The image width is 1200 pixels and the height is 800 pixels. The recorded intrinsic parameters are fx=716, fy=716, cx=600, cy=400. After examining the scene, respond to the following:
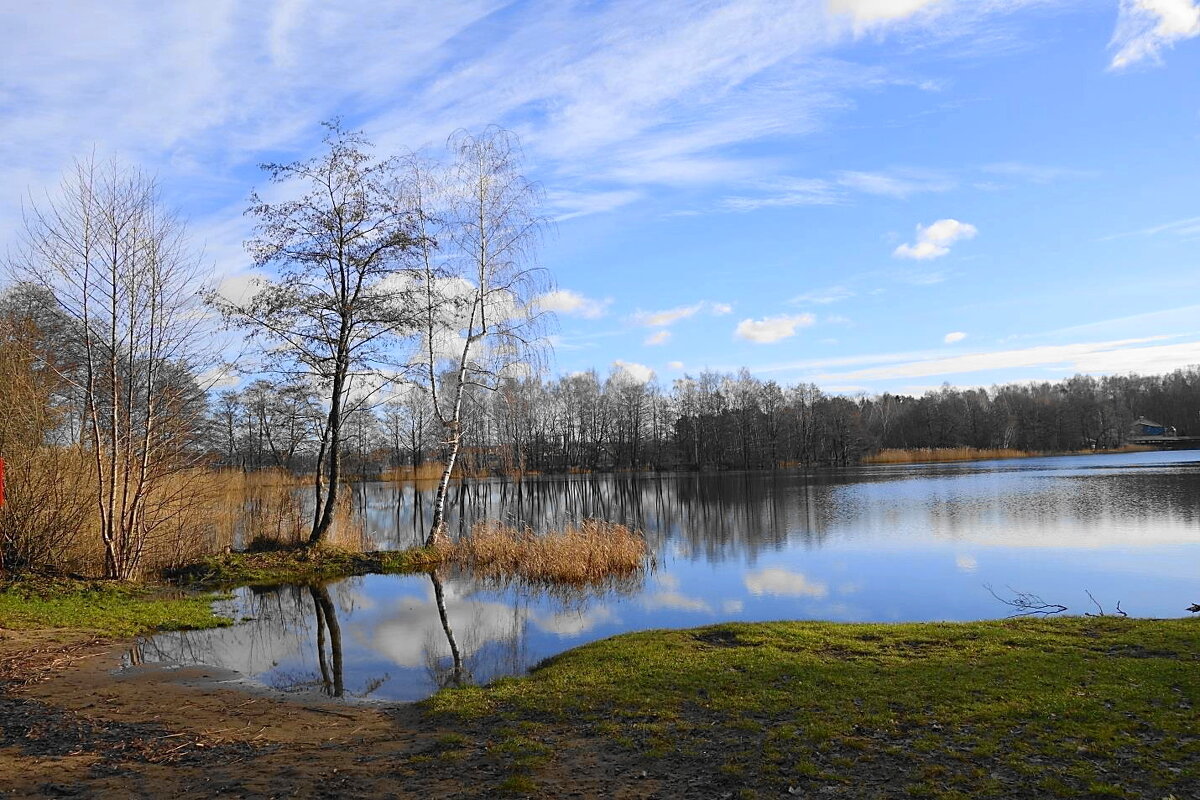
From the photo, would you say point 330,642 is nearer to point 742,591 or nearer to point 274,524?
point 742,591

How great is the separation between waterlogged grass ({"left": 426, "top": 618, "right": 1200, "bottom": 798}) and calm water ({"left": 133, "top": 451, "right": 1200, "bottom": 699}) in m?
2.19

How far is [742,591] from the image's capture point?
1377cm

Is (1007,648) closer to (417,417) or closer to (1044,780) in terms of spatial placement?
(1044,780)

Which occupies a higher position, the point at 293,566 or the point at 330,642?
the point at 293,566

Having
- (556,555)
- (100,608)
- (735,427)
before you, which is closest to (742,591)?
(556,555)

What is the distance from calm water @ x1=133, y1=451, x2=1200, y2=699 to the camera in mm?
9719

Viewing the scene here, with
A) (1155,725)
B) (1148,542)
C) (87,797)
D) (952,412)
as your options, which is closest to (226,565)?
(87,797)

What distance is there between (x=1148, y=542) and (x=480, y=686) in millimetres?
17524

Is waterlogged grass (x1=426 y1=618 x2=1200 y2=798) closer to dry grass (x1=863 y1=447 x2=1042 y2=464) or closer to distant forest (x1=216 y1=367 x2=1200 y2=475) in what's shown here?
distant forest (x1=216 y1=367 x2=1200 y2=475)

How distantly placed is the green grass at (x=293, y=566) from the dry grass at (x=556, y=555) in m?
1.30

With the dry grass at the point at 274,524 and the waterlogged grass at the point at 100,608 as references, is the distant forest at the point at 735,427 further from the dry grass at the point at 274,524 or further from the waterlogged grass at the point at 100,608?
the waterlogged grass at the point at 100,608

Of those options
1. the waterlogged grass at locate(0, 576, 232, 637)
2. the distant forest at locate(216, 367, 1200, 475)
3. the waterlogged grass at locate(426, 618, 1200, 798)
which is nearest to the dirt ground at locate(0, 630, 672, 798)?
the waterlogged grass at locate(426, 618, 1200, 798)

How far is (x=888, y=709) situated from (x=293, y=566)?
14032mm

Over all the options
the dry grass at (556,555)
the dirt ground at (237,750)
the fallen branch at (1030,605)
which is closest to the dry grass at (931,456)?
the dry grass at (556,555)
